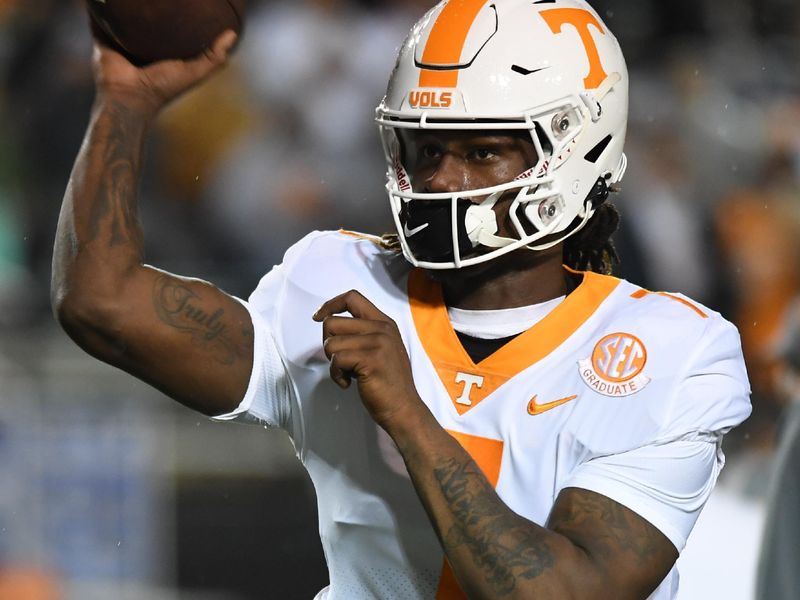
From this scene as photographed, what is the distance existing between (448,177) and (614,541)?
0.60 meters

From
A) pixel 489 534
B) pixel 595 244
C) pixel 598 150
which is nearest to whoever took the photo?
pixel 489 534

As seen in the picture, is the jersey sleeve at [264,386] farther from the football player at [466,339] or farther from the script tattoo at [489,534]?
the script tattoo at [489,534]

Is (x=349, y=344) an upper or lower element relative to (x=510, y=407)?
upper

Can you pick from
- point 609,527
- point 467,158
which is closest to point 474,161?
point 467,158

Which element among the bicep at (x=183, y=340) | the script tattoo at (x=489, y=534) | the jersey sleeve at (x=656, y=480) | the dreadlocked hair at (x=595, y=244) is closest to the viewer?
the script tattoo at (x=489, y=534)

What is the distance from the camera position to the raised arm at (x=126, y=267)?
1.93 meters

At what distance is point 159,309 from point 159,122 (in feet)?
10.2

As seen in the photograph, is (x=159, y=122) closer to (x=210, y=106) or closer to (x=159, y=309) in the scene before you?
(x=210, y=106)

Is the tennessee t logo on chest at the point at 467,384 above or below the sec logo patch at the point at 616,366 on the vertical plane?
below

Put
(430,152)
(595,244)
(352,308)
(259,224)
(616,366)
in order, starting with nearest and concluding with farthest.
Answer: (352,308)
(616,366)
(430,152)
(595,244)
(259,224)

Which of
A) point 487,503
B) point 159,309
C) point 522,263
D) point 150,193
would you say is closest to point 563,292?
point 522,263

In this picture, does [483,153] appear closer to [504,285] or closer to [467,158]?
[467,158]

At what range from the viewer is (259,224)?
15.8ft

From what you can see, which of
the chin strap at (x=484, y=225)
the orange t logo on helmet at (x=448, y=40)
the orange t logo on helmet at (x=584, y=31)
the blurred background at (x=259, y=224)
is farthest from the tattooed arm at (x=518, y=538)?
the blurred background at (x=259, y=224)
